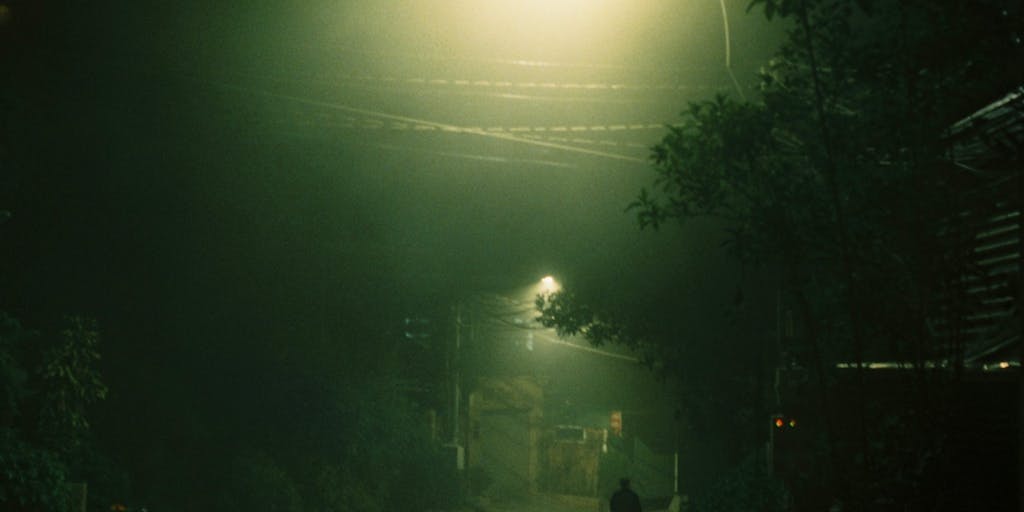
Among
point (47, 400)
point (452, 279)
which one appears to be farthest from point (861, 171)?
point (452, 279)

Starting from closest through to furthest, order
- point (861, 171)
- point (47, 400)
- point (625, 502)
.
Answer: point (861, 171), point (47, 400), point (625, 502)

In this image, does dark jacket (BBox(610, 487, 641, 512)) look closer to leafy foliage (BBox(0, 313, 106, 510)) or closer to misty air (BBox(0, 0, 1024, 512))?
misty air (BBox(0, 0, 1024, 512))

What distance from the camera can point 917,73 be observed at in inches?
279

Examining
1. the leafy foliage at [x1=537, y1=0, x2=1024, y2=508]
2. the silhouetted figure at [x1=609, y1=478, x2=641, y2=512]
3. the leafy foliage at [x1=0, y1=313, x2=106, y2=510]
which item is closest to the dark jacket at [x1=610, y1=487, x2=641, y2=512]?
the silhouetted figure at [x1=609, y1=478, x2=641, y2=512]

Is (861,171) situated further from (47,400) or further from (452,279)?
(452,279)

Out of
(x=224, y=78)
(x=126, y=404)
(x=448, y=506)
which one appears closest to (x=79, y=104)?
(x=224, y=78)

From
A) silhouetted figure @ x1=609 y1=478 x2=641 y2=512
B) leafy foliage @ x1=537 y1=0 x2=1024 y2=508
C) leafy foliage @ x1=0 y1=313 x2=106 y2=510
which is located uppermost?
leafy foliage @ x1=537 y1=0 x2=1024 y2=508

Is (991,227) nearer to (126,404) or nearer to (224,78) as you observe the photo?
(224,78)

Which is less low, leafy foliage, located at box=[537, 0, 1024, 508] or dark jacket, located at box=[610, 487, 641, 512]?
leafy foliage, located at box=[537, 0, 1024, 508]

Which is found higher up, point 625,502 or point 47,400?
point 47,400

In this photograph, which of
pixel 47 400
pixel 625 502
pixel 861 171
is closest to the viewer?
pixel 861 171

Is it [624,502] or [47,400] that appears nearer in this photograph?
[47,400]

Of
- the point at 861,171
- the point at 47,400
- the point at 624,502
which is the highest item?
the point at 861,171

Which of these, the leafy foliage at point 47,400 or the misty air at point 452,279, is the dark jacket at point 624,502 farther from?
the leafy foliage at point 47,400
